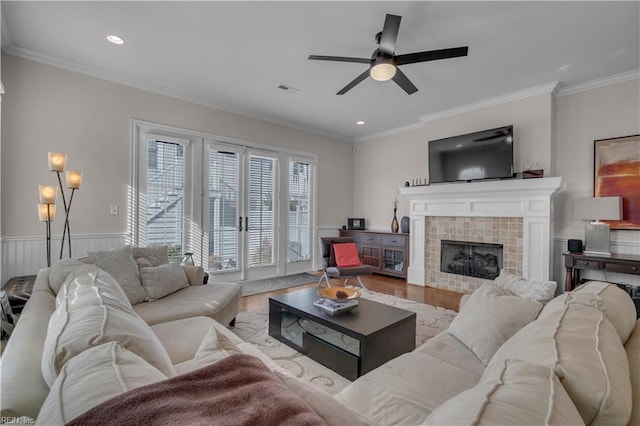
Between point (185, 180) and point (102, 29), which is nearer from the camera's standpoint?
point (102, 29)

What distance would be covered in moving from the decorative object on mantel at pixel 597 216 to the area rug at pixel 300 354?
1803 mm

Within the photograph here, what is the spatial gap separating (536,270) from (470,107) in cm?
252

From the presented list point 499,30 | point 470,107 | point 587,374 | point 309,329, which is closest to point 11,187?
point 309,329

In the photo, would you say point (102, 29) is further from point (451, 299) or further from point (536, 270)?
point (536, 270)

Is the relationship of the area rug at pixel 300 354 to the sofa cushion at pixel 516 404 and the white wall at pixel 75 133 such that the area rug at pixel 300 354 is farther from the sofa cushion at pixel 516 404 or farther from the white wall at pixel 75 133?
the white wall at pixel 75 133

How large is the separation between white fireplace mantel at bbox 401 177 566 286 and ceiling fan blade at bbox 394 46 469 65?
2216 mm

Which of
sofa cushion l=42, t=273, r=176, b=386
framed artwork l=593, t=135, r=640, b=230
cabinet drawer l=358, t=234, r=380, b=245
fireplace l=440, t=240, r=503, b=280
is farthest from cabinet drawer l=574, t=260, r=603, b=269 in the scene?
sofa cushion l=42, t=273, r=176, b=386

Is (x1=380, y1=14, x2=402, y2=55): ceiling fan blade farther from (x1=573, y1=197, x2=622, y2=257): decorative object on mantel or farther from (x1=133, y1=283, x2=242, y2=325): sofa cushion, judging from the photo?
(x1=573, y1=197, x2=622, y2=257): decorative object on mantel

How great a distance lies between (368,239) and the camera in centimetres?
570

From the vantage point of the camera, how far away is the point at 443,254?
4.65 metres

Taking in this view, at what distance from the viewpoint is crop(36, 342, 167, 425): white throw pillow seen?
22.8 inches

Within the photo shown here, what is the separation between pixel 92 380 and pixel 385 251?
512 cm

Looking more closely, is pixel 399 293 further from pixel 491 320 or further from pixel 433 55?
pixel 433 55

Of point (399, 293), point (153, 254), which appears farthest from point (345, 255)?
point (153, 254)
